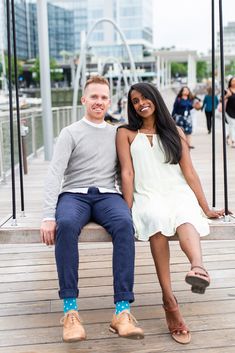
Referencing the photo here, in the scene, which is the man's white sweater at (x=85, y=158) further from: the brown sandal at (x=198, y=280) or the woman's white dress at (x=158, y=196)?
the brown sandal at (x=198, y=280)

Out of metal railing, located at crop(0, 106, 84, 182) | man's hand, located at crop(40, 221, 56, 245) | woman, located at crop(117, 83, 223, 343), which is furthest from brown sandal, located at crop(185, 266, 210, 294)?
metal railing, located at crop(0, 106, 84, 182)

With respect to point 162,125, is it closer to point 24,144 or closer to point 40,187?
point 40,187

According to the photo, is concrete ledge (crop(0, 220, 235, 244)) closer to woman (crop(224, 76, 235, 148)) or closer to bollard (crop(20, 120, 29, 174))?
bollard (crop(20, 120, 29, 174))

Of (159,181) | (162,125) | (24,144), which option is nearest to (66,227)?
(159,181)

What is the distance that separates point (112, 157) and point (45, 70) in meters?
7.23

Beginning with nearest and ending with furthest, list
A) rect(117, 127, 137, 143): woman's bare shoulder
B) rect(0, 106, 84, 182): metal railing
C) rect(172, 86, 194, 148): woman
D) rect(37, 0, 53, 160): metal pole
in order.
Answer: rect(117, 127, 137, 143): woman's bare shoulder, rect(0, 106, 84, 182): metal railing, rect(37, 0, 53, 160): metal pole, rect(172, 86, 194, 148): woman

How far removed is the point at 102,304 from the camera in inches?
123

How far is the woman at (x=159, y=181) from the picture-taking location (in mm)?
2688

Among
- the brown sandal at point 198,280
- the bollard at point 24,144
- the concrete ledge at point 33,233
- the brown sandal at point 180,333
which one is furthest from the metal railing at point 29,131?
the brown sandal at point 198,280

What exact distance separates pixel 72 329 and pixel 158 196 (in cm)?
87

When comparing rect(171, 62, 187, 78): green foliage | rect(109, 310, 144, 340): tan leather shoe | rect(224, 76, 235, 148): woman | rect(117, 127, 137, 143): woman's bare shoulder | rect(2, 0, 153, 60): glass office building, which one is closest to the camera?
rect(109, 310, 144, 340): tan leather shoe

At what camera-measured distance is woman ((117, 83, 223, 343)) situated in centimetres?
269

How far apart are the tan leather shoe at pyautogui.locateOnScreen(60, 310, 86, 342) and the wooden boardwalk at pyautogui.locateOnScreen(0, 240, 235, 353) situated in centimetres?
19

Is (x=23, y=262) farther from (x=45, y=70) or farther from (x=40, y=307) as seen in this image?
(x=45, y=70)
